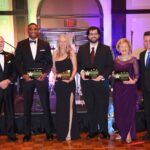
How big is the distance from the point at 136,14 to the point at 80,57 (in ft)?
16.4

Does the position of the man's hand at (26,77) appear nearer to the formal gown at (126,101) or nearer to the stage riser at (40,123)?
the stage riser at (40,123)

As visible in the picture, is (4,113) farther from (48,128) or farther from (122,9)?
(122,9)

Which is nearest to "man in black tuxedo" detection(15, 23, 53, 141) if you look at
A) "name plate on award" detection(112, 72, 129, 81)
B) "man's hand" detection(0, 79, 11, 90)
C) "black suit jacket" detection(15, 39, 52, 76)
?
"black suit jacket" detection(15, 39, 52, 76)

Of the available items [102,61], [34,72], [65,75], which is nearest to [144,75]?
[102,61]

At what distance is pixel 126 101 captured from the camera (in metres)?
4.78

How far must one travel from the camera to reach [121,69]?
4703mm

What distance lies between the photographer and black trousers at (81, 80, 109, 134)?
489 cm

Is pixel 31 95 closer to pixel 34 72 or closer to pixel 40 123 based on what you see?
pixel 34 72

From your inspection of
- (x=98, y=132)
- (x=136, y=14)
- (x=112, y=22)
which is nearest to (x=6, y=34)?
(x=112, y=22)

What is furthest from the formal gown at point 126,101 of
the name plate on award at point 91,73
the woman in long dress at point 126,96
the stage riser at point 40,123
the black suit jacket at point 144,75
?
the stage riser at point 40,123

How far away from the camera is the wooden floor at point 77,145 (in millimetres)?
4574

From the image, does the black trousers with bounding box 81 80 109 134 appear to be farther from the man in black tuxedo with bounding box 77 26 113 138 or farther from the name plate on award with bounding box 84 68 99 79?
the name plate on award with bounding box 84 68 99 79

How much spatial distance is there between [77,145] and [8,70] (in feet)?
4.56

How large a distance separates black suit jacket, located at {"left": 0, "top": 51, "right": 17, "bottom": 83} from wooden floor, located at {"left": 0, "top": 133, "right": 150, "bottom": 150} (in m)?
0.88
